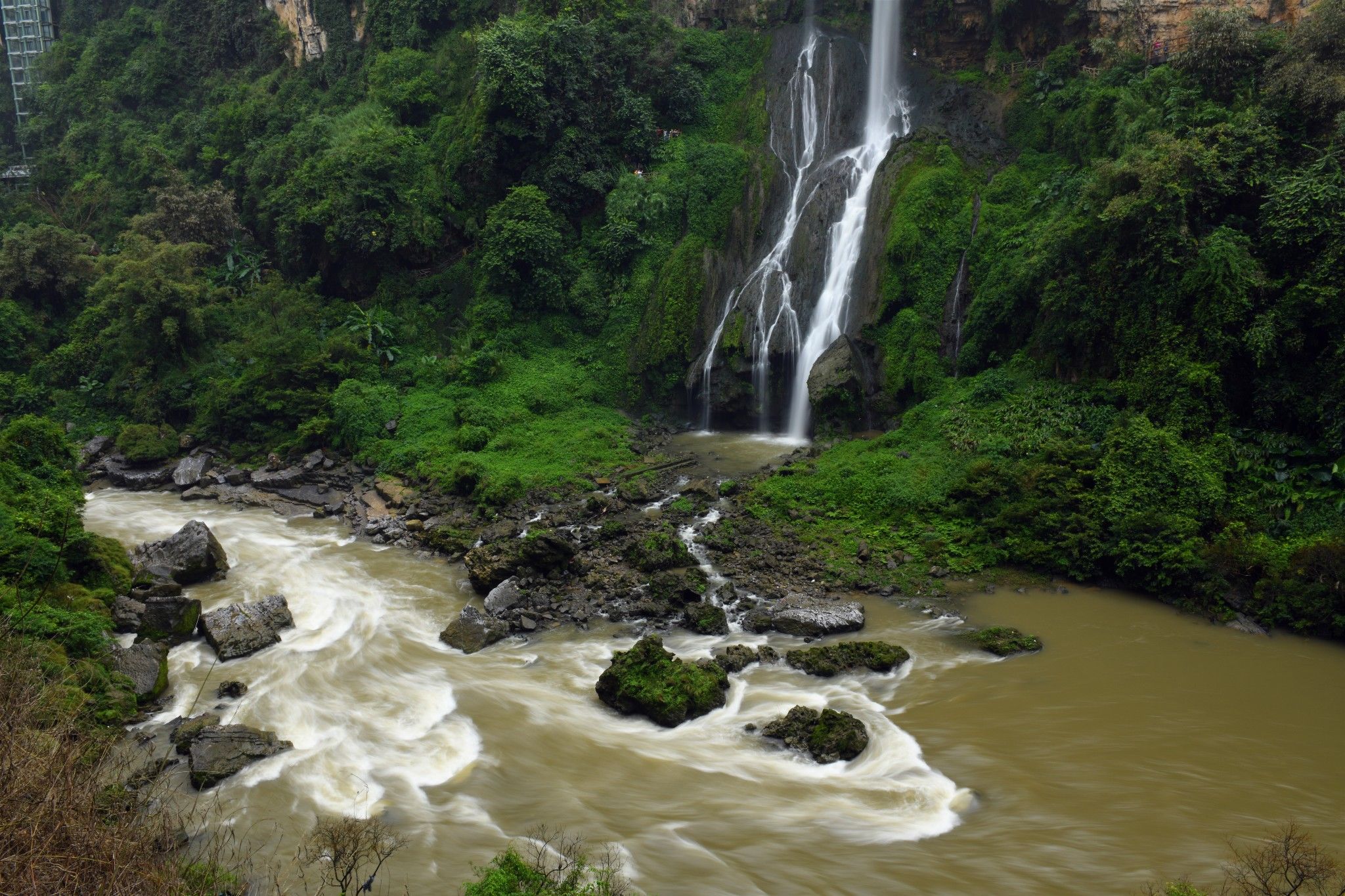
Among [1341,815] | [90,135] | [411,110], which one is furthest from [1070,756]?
[90,135]

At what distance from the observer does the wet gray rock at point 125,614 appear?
1352cm

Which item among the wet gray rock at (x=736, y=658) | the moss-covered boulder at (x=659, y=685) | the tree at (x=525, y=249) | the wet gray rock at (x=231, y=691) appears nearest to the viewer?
the moss-covered boulder at (x=659, y=685)

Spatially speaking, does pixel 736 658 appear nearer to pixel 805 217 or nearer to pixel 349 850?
pixel 349 850

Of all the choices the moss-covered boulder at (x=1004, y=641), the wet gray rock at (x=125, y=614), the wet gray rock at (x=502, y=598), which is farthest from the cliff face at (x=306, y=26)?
the moss-covered boulder at (x=1004, y=641)

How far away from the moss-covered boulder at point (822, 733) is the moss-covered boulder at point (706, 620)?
9.67 ft

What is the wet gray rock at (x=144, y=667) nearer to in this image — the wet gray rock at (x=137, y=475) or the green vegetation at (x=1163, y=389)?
the green vegetation at (x=1163, y=389)

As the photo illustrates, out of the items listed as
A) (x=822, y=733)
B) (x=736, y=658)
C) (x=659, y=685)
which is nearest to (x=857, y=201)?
(x=736, y=658)

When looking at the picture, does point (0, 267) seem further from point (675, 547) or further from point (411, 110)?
point (675, 547)

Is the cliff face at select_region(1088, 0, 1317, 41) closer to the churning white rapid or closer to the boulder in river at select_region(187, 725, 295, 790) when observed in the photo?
the churning white rapid

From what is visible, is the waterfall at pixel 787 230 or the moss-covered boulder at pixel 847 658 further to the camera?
the waterfall at pixel 787 230

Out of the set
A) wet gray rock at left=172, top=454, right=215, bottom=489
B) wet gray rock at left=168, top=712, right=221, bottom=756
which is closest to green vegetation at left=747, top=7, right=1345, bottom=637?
wet gray rock at left=168, top=712, right=221, bottom=756

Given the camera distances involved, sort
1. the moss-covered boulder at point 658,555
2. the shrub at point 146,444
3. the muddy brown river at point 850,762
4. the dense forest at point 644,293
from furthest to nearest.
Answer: the shrub at point 146,444 < the moss-covered boulder at point 658,555 < the dense forest at point 644,293 < the muddy brown river at point 850,762

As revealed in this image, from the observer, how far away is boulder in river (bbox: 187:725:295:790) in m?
9.66

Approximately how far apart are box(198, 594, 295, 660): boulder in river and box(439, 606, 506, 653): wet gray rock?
8.69 ft
